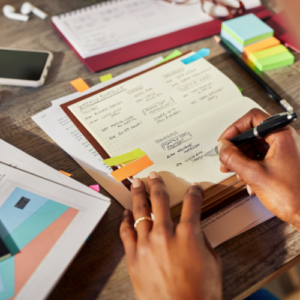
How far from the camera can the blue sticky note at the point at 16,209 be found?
1.72ft

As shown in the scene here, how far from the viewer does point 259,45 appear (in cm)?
84

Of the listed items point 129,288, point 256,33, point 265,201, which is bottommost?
point 129,288

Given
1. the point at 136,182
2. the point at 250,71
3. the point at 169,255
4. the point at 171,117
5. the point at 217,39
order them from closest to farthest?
the point at 169,255, the point at 136,182, the point at 171,117, the point at 250,71, the point at 217,39

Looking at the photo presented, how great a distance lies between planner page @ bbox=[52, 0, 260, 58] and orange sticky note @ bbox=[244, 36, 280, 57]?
23 cm

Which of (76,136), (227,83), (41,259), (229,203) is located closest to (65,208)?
(41,259)

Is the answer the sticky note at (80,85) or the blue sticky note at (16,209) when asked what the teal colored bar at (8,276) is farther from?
the sticky note at (80,85)

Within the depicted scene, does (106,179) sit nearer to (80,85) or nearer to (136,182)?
(136,182)

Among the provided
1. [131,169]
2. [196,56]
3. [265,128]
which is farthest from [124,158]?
[196,56]

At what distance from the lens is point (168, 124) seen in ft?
2.25

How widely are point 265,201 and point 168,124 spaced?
27cm

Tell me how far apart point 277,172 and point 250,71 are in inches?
15.4

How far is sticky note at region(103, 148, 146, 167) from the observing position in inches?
24.1

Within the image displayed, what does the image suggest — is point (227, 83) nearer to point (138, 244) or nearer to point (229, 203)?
point (229, 203)

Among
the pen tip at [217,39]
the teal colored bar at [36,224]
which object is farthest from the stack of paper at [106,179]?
the pen tip at [217,39]
